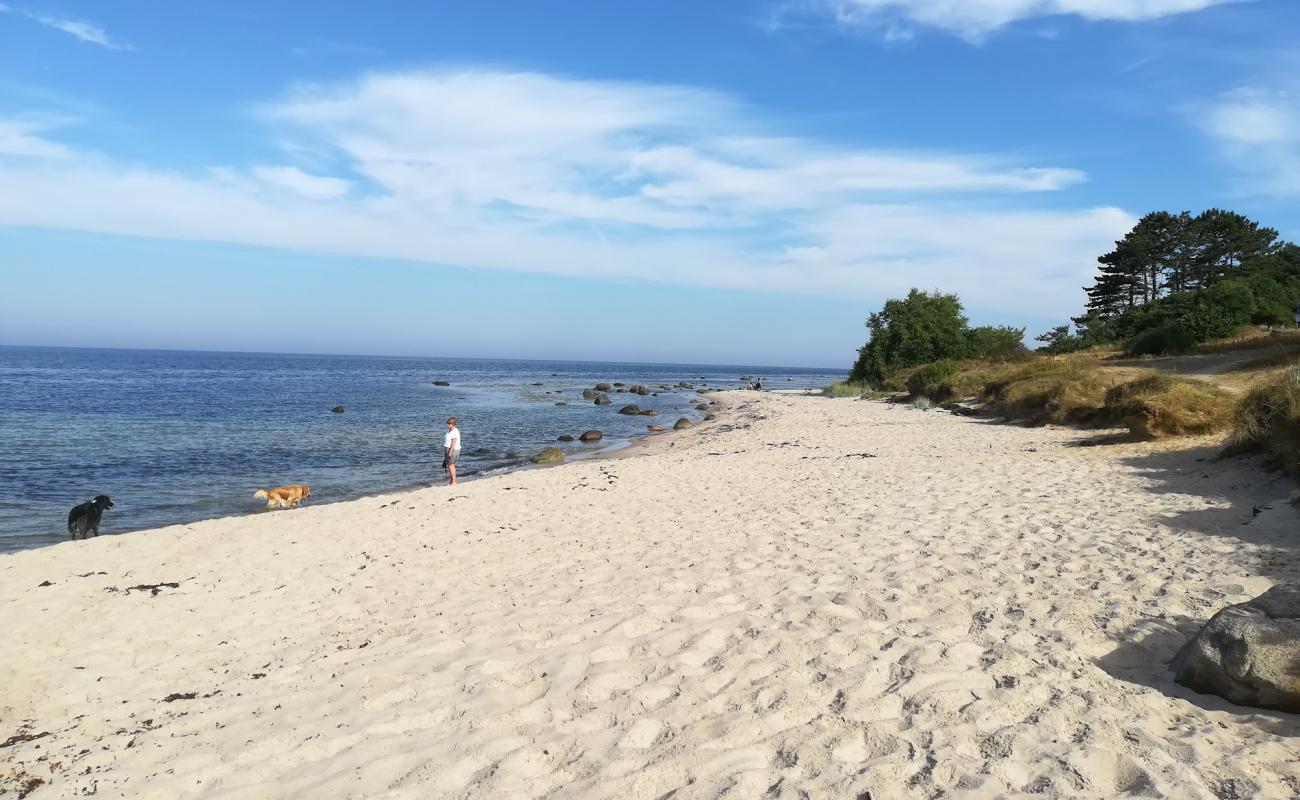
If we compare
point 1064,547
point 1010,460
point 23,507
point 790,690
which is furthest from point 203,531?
point 1010,460

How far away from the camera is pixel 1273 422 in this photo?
946cm

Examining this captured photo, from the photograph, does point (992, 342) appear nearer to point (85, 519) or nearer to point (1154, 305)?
point (1154, 305)

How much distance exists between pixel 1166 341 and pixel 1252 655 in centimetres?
3326

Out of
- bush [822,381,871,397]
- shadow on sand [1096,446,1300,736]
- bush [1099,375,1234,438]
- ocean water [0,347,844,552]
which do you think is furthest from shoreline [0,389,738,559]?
bush [822,381,871,397]

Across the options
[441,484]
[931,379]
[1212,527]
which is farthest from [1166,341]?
[441,484]

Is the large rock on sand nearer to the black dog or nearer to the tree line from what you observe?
the black dog

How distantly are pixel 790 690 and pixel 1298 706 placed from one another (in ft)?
8.54

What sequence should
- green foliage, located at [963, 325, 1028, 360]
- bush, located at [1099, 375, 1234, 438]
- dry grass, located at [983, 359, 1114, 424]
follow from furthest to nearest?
green foliage, located at [963, 325, 1028, 360]
dry grass, located at [983, 359, 1114, 424]
bush, located at [1099, 375, 1234, 438]

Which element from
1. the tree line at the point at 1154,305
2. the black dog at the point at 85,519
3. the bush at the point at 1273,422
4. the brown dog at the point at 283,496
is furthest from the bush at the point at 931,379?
the black dog at the point at 85,519

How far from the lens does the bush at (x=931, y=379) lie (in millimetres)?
31962

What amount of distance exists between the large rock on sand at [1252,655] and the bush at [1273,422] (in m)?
5.72

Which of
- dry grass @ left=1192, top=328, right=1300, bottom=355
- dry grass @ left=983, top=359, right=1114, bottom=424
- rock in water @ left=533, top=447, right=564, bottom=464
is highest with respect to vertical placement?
dry grass @ left=1192, top=328, right=1300, bottom=355

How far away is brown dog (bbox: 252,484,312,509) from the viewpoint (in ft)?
49.1

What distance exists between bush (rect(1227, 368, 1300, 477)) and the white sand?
1.19 ft
